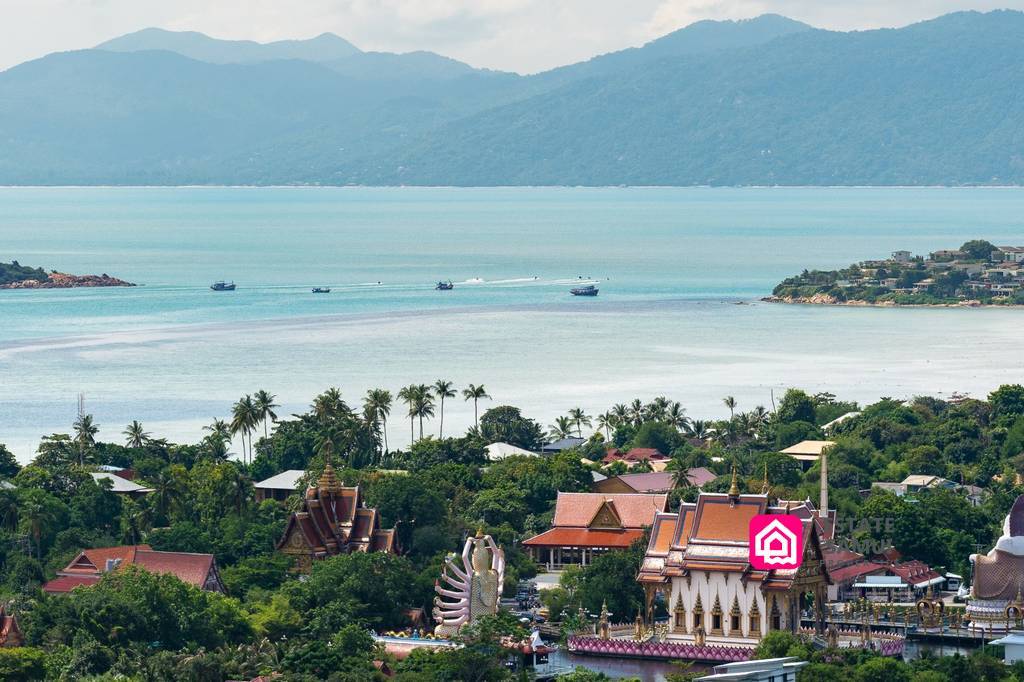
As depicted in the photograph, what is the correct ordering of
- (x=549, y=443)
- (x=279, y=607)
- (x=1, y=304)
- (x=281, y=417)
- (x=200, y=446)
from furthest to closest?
1. (x=1, y=304)
2. (x=281, y=417)
3. (x=549, y=443)
4. (x=200, y=446)
5. (x=279, y=607)

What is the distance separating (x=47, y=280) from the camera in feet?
644

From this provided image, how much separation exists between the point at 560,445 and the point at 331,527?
30.3 metres

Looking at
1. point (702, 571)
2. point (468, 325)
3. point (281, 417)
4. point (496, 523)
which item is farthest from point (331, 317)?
point (702, 571)

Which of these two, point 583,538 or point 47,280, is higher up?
point 583,538

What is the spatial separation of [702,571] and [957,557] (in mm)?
12578

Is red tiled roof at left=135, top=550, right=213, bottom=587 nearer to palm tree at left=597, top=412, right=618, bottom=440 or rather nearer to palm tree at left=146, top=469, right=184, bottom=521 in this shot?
palm tree at left=146, top=469, right=184, bottom=521

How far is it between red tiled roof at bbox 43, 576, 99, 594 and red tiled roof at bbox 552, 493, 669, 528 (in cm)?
1563

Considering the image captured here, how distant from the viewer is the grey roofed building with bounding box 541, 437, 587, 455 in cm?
8843

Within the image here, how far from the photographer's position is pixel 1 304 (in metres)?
177

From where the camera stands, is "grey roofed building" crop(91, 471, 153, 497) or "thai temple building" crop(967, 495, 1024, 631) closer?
"thai temple building" crop(967, 495, 1024, 631)

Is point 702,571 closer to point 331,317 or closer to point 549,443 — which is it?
point 549,443

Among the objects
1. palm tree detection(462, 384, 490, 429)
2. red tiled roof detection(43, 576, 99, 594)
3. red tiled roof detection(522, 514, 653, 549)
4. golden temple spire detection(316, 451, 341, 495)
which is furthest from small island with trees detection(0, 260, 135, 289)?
red tiled roof detection(43, 576, 99, 594)

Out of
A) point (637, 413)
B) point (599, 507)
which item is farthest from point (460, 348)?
point (599, 507)

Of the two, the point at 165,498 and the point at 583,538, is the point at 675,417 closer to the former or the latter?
the point at 583,538
